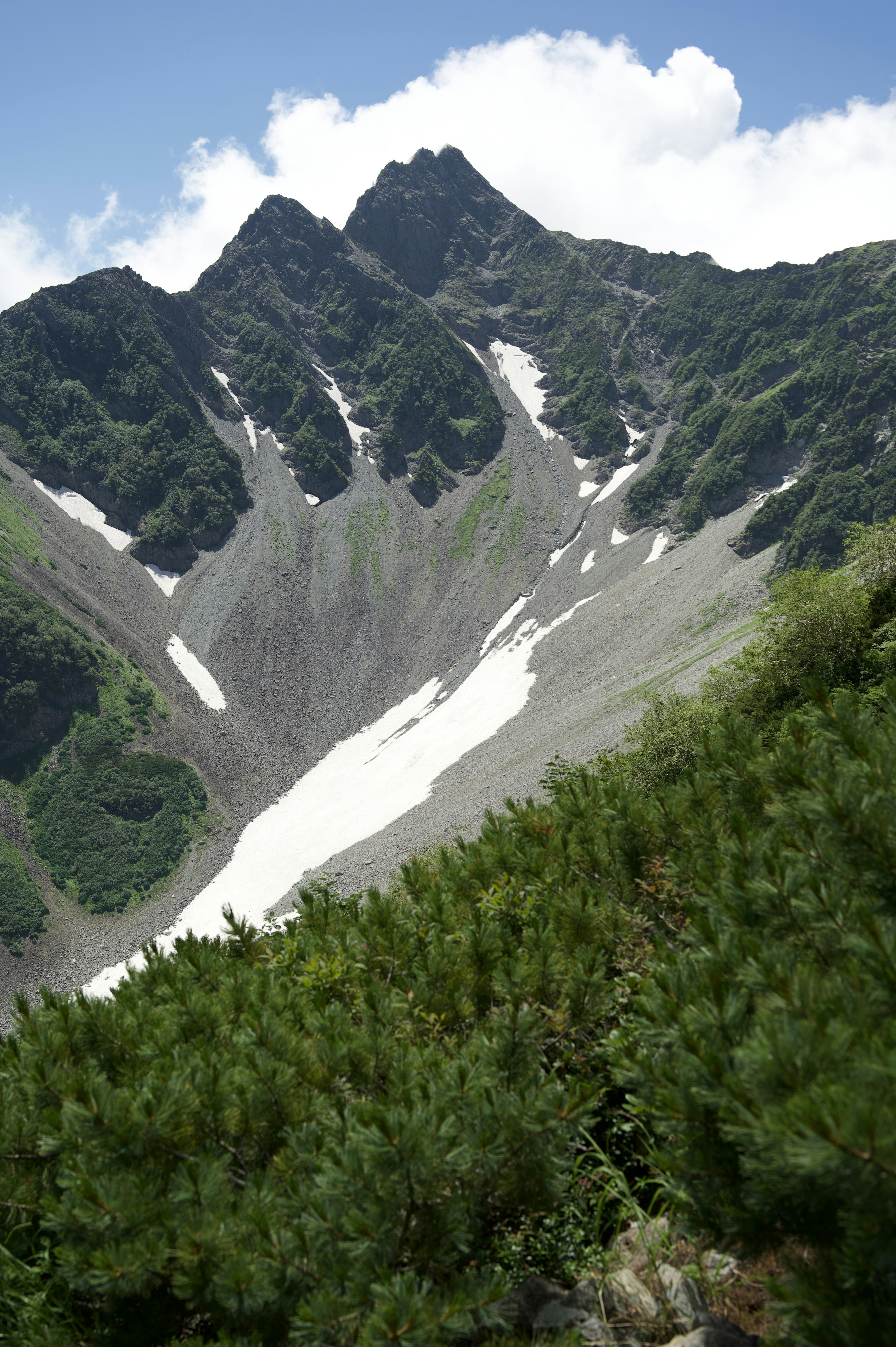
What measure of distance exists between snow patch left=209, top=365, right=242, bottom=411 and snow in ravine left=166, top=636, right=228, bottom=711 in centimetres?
8873

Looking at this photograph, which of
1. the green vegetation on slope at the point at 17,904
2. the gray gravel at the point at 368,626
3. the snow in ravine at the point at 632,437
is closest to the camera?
the gray gravel at the point at 368,626

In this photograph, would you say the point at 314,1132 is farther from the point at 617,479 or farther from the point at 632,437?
the point at 632,437

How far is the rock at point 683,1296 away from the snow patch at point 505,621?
107715mm

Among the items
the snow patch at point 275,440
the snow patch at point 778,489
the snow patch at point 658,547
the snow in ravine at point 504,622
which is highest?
the snow patch at point 275,440

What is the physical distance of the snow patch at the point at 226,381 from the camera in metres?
183

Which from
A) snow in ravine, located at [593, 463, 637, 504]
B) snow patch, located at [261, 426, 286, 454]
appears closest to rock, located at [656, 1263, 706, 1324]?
snow in ravine, located at [593, 463, 637, 504]

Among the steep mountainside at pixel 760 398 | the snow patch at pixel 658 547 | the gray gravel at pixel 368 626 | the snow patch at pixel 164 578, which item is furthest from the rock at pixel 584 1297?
the snow patch at pixel 164 578

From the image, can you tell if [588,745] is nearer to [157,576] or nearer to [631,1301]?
[631,1301]

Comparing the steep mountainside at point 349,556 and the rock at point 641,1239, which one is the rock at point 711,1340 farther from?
the steep mountainside at point 349,556

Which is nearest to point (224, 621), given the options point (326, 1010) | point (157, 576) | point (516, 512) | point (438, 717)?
point (157, 576)

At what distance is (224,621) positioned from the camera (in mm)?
128250

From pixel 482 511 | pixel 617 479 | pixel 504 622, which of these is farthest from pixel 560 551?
pixel 617 479

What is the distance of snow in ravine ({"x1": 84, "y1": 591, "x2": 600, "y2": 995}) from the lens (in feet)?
251

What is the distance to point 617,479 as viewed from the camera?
154250mm
